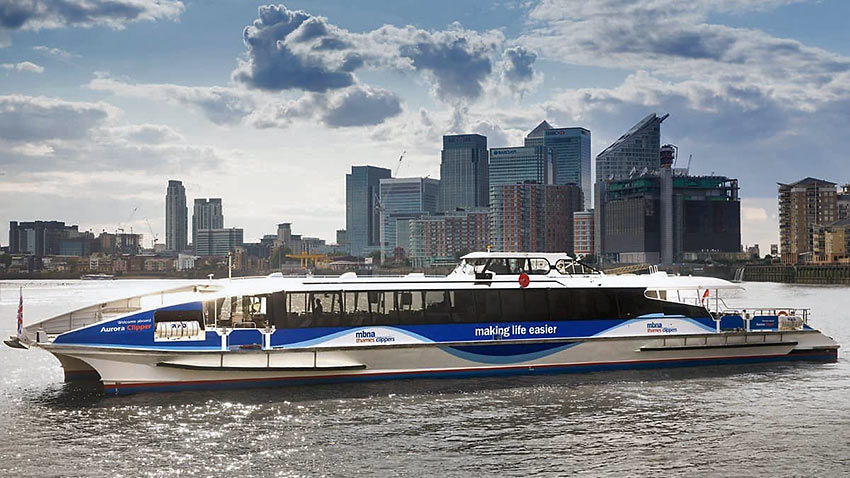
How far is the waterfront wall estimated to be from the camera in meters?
160

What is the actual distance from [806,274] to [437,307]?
162 meters

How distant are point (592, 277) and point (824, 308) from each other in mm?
51126

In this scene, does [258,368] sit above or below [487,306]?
below

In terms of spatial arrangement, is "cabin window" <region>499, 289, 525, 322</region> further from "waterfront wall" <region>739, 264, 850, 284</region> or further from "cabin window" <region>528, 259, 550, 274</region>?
"waterfront wall" <region>739, 264, 850, 284</region>

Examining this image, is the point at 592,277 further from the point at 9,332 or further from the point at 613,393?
the point at 9,332

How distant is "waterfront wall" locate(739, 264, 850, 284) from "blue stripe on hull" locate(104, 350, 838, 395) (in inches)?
5350

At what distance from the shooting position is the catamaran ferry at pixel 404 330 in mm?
25828

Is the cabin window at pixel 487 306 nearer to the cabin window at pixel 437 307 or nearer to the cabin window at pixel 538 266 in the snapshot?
the cabin window at pixel 437 307

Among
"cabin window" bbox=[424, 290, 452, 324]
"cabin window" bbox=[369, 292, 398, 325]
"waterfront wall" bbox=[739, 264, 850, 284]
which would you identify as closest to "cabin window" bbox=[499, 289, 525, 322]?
"cabin window" bbox=[424, 290, 452, 324]

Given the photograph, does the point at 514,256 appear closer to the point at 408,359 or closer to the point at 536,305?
the point at 536,305

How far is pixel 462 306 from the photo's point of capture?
93.9ft

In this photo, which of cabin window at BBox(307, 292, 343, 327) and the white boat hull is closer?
the white boat hull

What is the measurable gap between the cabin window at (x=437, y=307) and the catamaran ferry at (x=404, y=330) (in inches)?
1.5

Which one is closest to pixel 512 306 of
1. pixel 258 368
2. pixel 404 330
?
pixel 404 330
